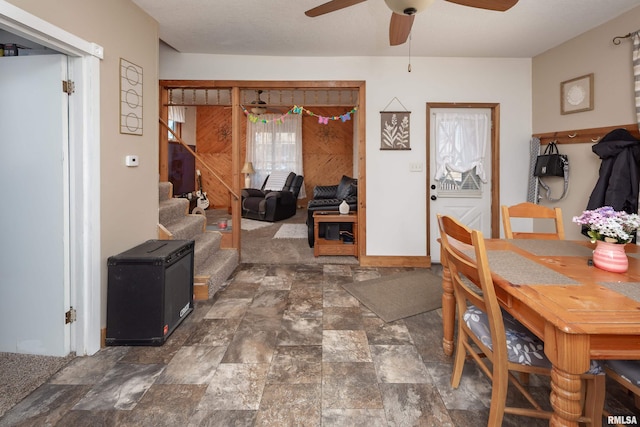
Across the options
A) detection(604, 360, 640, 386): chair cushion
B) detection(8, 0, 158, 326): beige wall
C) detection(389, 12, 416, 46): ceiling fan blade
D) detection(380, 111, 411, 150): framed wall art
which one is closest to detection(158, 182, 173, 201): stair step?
detection(8, 0, 158, 326): beige wall

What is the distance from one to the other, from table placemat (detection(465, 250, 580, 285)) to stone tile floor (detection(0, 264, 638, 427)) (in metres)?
0.71

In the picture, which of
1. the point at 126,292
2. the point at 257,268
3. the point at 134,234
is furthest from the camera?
the point at 257,268

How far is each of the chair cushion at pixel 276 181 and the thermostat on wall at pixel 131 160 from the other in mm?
5506

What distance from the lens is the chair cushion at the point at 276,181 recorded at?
313 inches

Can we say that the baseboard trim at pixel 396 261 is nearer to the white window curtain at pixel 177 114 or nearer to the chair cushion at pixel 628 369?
the chair cushion at pixel 628 369

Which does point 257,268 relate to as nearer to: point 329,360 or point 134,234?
point 134,234

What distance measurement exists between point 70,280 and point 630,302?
9.16ft

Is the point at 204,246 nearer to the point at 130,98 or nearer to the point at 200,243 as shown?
the point at 200,243

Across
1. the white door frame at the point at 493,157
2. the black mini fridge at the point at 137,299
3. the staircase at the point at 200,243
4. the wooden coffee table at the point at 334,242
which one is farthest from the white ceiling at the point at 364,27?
the black mini fridge at the point at 137,299

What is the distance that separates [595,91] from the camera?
9.82ft

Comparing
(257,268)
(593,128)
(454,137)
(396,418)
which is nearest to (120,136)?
(257,268)

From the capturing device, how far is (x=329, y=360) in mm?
1921

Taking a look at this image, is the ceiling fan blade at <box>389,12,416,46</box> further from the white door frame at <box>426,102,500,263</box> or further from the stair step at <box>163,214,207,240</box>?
the stair step at <box>163,214,207,240</box>

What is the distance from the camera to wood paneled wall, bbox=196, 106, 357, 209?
327 inches
